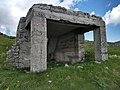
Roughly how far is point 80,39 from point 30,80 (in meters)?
6.41

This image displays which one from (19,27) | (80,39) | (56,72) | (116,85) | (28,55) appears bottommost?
(116,85)

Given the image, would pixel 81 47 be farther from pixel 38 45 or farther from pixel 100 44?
pixel 38 45

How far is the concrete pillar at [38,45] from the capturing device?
7.28m

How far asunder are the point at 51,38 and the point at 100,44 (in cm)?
547

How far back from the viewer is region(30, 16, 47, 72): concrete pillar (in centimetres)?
728

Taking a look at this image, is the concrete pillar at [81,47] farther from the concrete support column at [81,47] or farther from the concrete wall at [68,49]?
the concrete wall at [68,49]

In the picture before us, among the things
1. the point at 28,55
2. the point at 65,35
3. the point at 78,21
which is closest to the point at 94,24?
the point at 78,21

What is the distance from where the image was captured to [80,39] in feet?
38.4

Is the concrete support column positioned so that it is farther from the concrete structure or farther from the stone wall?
the stone wall

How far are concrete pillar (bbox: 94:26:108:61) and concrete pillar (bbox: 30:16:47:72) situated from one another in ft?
13.5

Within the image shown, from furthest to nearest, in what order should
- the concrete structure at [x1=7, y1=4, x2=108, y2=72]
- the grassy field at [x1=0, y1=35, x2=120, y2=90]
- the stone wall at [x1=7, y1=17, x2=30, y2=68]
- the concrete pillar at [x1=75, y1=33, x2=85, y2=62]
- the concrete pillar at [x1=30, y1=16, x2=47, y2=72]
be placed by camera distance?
the concrete pillar at [x1=75, y1=33, x2=85, y2=62] < the stone wall at [x1=7, y1=17, x2=30, y2=68] < the concrete structure at [x1=7, y1=4, x2=108, y2=72] < the concrete pillar at [x1=30, y1=16, x2=47, y2=72] < the grassy field at [x1=0, y1=35, x2=120, y2=90]

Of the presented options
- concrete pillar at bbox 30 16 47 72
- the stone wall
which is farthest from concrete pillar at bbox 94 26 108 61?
the stone wall

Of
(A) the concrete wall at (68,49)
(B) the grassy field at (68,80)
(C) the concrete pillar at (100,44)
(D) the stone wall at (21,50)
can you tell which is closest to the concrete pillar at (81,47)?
(A) the concrete wall at (68,49)

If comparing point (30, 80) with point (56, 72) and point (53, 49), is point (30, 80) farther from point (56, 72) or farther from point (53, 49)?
point (53, 49)
